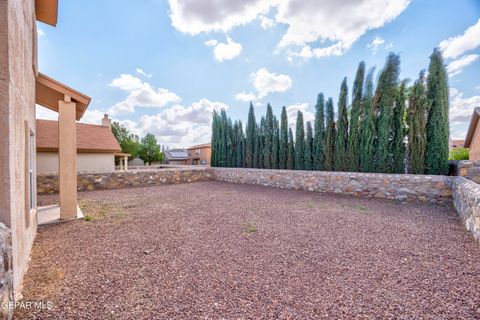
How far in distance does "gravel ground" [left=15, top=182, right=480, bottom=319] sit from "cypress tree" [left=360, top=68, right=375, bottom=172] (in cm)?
377

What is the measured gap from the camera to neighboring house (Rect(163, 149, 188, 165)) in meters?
47.2

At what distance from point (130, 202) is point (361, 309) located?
266 inches

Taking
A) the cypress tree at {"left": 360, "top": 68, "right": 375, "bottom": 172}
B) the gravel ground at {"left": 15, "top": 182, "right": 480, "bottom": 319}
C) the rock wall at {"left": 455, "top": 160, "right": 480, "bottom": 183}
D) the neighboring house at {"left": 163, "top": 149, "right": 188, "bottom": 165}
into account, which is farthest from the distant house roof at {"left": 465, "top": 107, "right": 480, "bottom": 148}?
the neighboring house at {"left": 163, "top": 149, "right": 188, "bottom": 165}

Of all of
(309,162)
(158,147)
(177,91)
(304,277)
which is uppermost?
(177,91)

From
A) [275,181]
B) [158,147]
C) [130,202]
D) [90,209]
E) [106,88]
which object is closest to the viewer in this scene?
[90,209]

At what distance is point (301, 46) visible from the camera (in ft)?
31.2

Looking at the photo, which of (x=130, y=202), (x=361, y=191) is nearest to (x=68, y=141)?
(x=130, y=202)

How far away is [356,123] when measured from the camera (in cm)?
895

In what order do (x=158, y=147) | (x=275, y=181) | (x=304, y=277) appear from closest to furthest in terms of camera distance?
(x=304, y=277), (x=275, y=181), (x=158, y=147)

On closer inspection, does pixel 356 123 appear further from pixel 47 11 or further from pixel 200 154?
pixel 200 154

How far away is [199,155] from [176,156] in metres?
12.9

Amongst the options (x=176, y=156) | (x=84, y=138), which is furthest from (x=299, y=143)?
(x=176, y=156)

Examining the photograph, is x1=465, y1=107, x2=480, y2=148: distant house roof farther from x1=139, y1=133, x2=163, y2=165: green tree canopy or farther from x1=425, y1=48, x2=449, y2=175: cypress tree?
x1=139, y1=133, x2=163, y2=165: green tree canopy

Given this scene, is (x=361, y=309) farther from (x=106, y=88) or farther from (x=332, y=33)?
(x=106, y=88)
